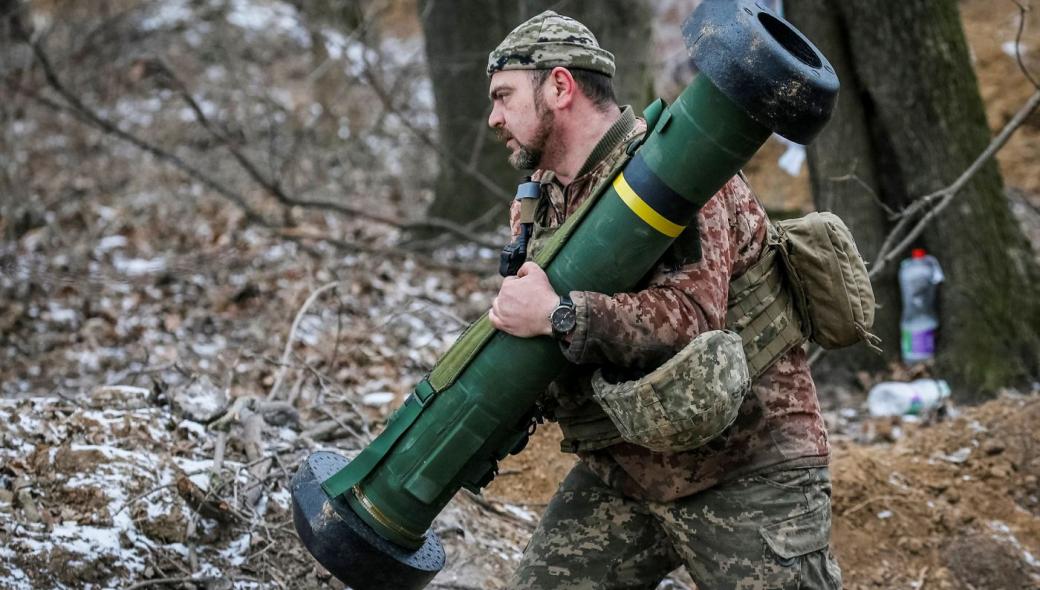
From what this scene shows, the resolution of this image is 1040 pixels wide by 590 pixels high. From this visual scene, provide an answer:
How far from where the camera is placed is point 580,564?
292 cm

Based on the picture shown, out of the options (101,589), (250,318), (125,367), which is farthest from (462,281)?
(101,589)

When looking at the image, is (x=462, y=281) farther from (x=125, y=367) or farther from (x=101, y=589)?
(x=101, y=589)

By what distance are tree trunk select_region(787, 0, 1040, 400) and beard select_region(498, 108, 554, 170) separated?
4.06 meters

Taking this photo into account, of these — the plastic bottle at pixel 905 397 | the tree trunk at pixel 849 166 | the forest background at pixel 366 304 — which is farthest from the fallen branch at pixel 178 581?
the tree trunk at pixel 849 166

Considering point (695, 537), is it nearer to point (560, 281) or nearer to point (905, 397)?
point (560, 281)

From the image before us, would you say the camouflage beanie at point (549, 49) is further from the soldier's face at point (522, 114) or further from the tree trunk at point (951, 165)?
the tree trunk at point (951, 165)

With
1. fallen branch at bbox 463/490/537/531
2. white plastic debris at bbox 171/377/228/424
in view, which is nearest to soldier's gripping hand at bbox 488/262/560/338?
fallen branch at bbox 463/490/537/531

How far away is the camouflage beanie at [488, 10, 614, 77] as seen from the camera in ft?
8.85

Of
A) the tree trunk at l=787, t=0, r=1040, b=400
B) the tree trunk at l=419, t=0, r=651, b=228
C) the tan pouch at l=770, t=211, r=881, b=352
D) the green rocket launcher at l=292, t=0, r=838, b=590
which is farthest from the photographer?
the tree trunk at l=419, t=0, r=651, b=228

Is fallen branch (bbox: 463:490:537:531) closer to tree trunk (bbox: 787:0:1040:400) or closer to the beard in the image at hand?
the beard

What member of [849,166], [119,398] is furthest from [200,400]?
[849,166]

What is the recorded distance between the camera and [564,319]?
95.5 inches

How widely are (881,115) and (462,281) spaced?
324 centimetres

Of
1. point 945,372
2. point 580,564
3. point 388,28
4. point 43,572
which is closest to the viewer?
point 580,564
